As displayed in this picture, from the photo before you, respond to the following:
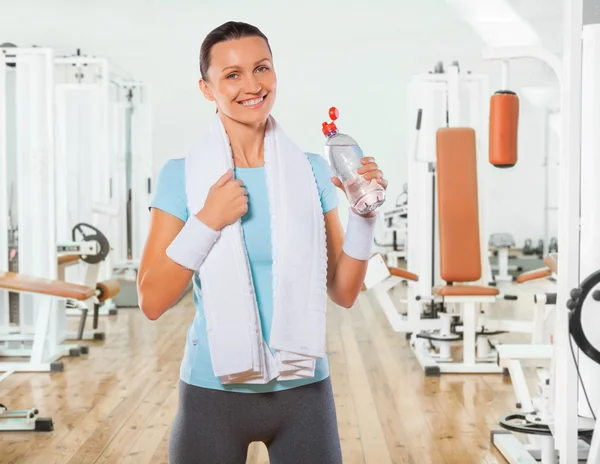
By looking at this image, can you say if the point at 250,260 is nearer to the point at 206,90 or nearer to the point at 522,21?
the point at 206,90

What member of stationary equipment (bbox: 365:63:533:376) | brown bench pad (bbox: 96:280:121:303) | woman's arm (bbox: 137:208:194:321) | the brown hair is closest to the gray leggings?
woman's arm (bbox: 137:208:194:321)

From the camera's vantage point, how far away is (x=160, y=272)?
1065 millimetres

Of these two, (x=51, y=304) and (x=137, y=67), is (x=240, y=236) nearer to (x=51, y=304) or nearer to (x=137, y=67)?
(x=51, y=304)

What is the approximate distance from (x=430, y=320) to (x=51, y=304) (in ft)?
6.80

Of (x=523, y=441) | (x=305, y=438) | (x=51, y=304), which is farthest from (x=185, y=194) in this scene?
(x=51, y=304)

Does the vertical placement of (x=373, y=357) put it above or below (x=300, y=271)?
below

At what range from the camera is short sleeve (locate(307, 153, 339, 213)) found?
1.17m

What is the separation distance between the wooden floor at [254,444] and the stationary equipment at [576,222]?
890 millimetres

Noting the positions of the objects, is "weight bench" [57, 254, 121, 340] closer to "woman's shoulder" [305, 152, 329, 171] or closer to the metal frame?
the metal frame

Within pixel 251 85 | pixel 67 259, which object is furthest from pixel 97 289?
pixel 251 85

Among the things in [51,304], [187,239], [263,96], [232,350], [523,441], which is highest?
[263,96]

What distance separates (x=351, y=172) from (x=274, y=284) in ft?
0.57

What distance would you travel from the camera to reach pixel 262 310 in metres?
1.10

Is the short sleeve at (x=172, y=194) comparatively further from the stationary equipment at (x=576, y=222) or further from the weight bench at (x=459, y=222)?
the weight bench at (x=459, y=222)
